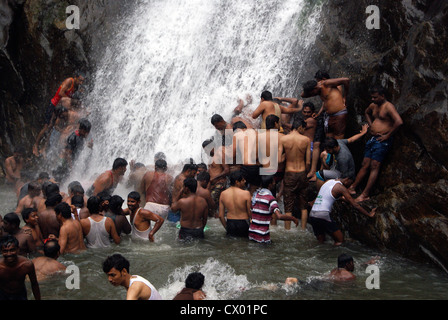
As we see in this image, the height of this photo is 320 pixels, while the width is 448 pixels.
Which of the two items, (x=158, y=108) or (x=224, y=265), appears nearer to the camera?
(x=224, y=265)

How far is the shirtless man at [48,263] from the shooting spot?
6406 millimetres

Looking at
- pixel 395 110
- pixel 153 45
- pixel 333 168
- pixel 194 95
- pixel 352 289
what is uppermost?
pixel 153 45

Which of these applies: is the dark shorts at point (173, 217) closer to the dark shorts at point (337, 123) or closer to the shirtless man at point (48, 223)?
the shirtless man at point (48, 223)

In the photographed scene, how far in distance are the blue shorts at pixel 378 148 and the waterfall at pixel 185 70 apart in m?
3.07

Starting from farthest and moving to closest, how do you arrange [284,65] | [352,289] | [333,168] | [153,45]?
1. [153,45]
2. [284,65]
3. [333,168]
4. [352,289]

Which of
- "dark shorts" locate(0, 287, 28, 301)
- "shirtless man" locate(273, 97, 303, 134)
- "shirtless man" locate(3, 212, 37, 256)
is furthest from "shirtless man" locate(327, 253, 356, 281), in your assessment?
"shirtless man" locate(3, 212, 37, 256)

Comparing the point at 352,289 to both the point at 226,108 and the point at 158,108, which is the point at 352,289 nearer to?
the point at 226,108

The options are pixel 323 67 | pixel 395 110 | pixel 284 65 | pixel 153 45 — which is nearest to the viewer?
pixel 395 110

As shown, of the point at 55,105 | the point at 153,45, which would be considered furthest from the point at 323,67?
the point at 55,105

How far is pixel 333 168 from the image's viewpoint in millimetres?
9086

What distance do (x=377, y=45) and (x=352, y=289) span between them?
500 centimetres

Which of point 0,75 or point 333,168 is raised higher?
point 0,75

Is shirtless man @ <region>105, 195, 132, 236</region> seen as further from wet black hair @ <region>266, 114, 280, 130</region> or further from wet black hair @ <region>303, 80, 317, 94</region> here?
Result: wet black hair @ <region>303, 80, 317, 94</region>

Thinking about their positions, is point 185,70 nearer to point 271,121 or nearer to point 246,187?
point 246,187
